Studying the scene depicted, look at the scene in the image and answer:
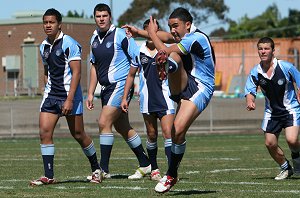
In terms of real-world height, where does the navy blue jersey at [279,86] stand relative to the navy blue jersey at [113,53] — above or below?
below

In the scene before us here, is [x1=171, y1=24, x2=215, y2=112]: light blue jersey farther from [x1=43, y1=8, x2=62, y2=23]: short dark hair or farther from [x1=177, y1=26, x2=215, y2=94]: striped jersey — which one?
[x1=43, y1=8, x2=62, y2=23]: short dark hair

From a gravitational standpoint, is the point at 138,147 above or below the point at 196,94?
below

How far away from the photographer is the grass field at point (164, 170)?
1066cm

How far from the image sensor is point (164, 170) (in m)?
14.4

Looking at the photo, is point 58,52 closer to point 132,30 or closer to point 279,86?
point 132,30

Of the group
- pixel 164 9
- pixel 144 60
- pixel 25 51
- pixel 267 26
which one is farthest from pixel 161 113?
pixel 267 26

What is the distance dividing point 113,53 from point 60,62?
853 mm

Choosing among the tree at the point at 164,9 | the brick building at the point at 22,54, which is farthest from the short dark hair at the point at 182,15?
the tree at the point at 164,9

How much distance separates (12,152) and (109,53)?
7.69 metres

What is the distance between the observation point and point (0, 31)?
27078 millimetres

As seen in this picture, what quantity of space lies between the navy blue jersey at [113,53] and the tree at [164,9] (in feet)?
123

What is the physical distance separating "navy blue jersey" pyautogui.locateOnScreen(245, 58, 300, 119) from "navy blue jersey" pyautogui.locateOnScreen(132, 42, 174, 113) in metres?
1.15

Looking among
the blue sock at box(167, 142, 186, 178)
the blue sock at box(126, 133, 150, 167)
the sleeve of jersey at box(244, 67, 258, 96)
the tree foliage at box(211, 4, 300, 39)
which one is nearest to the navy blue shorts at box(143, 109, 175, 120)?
the blue sock at box(126, 133, 150, 167)

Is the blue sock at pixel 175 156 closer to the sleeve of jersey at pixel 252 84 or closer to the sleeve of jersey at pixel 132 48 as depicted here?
the sleeve of jersey at pixel 132 48
